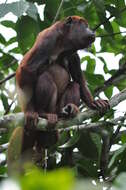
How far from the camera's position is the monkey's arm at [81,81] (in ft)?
14.5

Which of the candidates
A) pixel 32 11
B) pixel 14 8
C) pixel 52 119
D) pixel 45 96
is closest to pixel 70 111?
pixel 52 119

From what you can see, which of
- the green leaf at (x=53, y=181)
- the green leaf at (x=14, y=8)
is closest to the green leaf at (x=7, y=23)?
the green leaf at (x=14, y=8)

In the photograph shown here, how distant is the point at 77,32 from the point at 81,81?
Answer: 2.12ft

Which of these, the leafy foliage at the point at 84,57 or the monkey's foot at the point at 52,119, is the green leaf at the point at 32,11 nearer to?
the leafy foliage at the point at 84,57

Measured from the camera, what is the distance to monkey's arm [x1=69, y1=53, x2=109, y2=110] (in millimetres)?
4411

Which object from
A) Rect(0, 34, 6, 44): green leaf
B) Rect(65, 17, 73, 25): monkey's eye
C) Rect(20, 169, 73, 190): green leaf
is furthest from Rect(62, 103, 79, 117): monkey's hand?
Rect(20, 169, 73, 190): green leaf

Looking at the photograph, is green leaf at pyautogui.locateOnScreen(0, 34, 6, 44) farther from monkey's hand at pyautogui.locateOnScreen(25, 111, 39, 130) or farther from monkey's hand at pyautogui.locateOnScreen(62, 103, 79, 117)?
monkey's hand at pyautogui.locateOnScreen(25, 111, 39, 130)

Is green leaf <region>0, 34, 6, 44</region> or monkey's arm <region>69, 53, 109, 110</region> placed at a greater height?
green leaf <region>0, 34, 6, 44</region>

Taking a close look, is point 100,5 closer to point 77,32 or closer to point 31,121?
point 77,32

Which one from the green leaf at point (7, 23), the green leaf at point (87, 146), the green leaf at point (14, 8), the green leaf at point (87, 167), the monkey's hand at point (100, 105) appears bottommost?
the green leaf at point (87, 167)

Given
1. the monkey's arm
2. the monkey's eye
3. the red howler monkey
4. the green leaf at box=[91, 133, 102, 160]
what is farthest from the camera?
the monkey's eye

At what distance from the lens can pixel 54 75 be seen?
14.9 feet

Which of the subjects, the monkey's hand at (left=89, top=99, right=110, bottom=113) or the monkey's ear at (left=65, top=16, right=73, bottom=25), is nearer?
the monkey's hand at (left=89, top=99, right=110, bottom=113)

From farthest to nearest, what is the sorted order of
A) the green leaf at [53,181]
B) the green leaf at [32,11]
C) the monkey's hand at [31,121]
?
the green leaf at [32,11]
the monkey's hand at [31,121]
the green leaf at [53,181]
